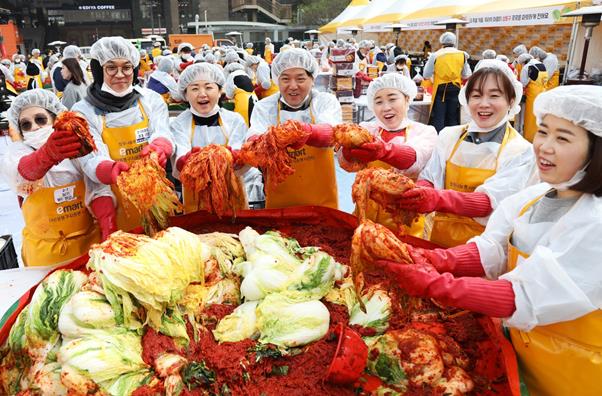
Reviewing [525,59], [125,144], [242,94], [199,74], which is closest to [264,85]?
[242,94]

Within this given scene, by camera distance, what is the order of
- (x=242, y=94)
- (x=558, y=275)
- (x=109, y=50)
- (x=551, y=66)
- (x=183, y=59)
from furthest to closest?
(x=183, y=59), (x=551, y=66), (x=242, y=94), (x=109, y=50), (x=558, y=275)

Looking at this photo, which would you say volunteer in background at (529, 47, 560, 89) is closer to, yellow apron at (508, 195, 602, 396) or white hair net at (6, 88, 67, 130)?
yellow apron at (508, 195, 602, 396)

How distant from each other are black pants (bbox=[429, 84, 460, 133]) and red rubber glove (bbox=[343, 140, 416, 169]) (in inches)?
239

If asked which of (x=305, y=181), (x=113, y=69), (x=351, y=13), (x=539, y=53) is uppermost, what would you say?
(x=351, y=13)

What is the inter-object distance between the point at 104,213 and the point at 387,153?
1.84 m

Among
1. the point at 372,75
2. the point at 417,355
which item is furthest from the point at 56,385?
the point at 372,75

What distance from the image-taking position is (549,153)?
56.9 inches

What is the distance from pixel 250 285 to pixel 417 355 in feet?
2.47

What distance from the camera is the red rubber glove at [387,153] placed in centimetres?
252

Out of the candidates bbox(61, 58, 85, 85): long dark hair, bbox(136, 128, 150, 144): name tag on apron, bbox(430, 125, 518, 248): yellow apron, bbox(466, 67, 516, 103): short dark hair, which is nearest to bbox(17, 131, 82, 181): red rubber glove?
bbox(136, 128, 150, 144): name tag on apron

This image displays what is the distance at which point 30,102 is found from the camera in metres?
2.63

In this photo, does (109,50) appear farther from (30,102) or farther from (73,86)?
(73,86)

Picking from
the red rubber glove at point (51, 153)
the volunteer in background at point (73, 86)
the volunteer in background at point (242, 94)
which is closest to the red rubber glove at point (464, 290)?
the red rubber glove at point (51, 153)

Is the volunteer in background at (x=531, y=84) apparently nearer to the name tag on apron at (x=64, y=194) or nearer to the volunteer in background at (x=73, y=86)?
the volunteer in background at (x=73, y=86)
